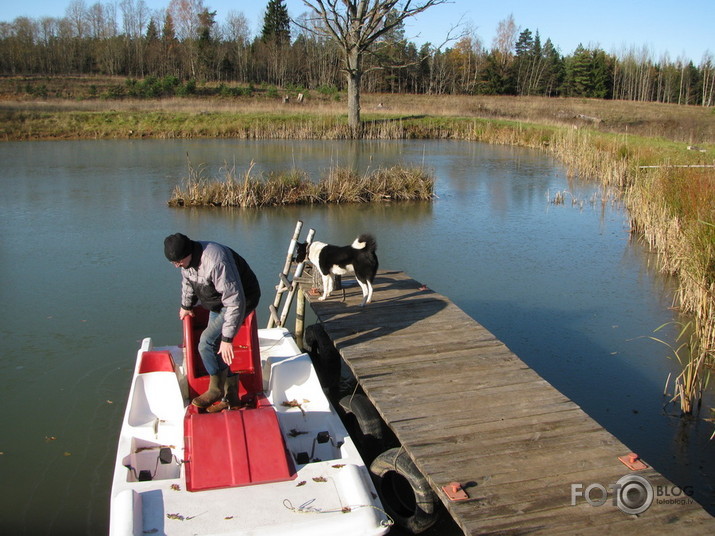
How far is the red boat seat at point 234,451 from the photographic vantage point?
3424 mm

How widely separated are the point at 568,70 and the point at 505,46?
13.2 m

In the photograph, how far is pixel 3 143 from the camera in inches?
887

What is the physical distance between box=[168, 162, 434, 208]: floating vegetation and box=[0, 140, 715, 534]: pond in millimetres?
435

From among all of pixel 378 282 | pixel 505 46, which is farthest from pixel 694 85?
pixel 378 282

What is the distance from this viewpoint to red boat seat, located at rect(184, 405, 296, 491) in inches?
135

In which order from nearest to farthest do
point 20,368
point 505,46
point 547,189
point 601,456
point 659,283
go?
point 601,456, point 20,368, point 659,283, point 547,189, point 505,46

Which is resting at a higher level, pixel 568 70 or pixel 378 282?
pixel 568 70

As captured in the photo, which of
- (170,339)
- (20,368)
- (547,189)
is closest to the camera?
(20,368)

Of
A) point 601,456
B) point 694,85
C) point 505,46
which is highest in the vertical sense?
point 505,46

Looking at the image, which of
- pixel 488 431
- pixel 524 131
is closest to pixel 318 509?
pixel 488 431

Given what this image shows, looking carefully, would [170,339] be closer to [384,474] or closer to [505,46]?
[384,474]

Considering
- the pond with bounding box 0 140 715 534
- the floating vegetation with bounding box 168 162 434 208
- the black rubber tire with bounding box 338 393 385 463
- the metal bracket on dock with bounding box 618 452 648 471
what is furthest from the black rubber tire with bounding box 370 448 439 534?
the floating vegetation with bounding box 168 162 434 208

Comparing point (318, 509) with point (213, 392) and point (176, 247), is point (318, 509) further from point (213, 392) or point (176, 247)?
point (176, 247)

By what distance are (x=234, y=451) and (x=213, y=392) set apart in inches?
33.1
